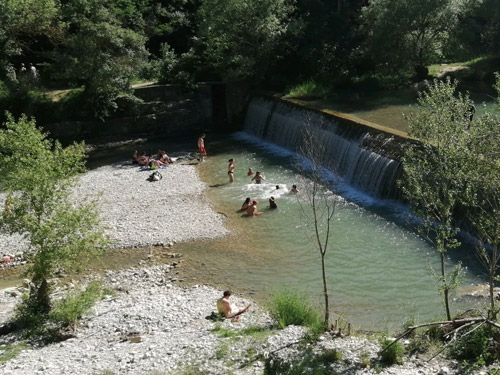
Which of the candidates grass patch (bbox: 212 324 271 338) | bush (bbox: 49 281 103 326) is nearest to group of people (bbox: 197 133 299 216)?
bush (bbox: 49 281 103 326)

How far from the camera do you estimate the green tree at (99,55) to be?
98.0 feet

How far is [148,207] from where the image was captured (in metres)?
22.4

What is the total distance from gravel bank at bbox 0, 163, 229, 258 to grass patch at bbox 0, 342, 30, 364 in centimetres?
506

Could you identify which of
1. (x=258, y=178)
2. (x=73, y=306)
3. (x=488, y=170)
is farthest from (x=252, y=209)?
(x=488, y=170)

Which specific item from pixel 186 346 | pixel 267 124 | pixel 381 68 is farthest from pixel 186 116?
pixel 186 346

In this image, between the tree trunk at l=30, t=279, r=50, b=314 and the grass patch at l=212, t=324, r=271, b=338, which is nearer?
the grass patch at l=212, t=324, r=271, b=338

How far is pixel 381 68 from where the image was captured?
33.0m

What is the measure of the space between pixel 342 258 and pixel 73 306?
7838 millimetres

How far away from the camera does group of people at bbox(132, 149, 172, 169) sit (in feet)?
89.9

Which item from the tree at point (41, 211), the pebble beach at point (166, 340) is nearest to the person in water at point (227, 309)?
the pebble beach at point (166, 340)

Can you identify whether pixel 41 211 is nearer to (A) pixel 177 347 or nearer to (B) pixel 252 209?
(A) pixel 177 347

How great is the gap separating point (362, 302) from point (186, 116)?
72.4ft

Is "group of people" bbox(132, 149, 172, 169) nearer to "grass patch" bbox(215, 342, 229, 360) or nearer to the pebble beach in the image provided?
the pebble beach

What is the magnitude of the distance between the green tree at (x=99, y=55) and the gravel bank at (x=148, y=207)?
200 inches
